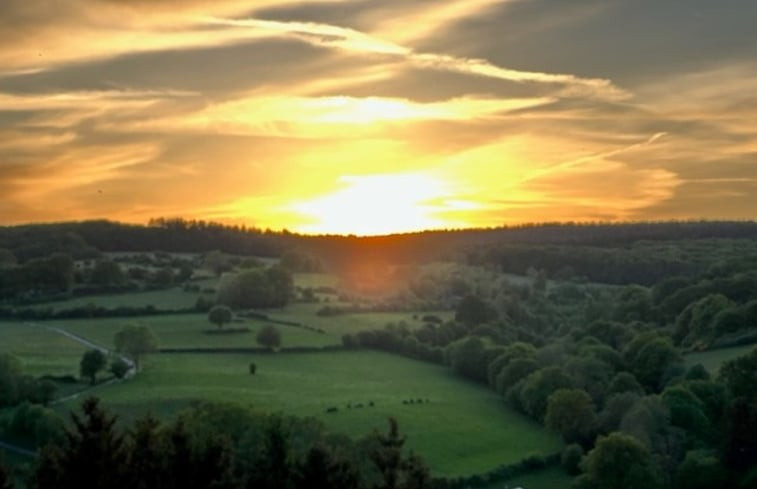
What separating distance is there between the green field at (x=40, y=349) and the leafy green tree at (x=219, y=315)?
47.9 feet

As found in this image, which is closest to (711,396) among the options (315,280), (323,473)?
(323,473)

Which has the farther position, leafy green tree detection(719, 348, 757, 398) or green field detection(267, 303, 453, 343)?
green field detection(267, 303, 453, 343)

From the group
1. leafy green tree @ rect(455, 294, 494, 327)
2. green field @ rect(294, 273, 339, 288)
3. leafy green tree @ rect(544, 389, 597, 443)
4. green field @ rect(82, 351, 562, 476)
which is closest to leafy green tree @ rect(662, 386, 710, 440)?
leafy green tree @ rect(544, 389, 597, 443)

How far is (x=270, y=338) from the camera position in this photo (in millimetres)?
112750

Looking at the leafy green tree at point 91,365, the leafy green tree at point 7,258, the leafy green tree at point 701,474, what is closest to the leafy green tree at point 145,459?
the leafy green tree at point 701,474

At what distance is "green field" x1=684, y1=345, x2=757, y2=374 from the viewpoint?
98.3m

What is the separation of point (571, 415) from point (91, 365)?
37.9 m

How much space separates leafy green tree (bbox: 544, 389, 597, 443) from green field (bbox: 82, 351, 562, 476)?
1.34 metres

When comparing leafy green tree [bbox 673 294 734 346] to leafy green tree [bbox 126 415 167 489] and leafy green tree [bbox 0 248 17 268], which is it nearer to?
leafy green tree [bbox 0 248 17 268]

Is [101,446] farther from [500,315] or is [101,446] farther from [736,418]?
[500,315]

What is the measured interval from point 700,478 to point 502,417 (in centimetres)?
2259

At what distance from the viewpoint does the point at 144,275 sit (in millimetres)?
139500

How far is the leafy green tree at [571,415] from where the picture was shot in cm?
8512

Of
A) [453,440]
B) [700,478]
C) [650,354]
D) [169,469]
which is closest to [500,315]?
[650,354]
